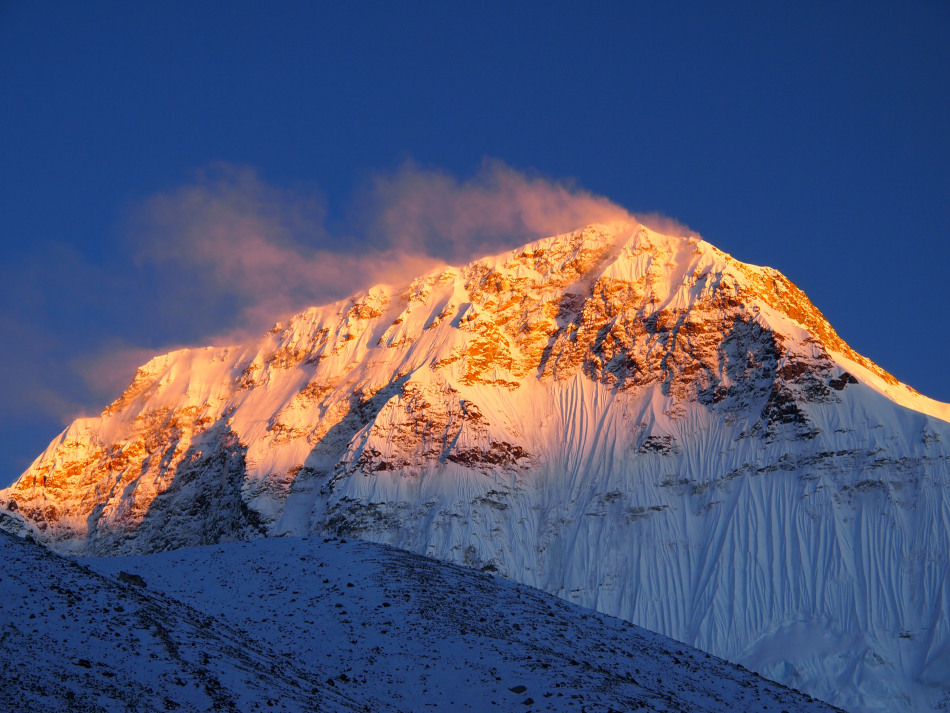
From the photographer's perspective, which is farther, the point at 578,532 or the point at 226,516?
the point at 226,516

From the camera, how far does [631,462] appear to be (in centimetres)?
13900

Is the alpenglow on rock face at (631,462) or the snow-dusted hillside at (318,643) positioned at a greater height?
the alpenglow on rock face at (631,462)

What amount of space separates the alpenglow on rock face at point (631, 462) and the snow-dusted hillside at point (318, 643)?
5693cm

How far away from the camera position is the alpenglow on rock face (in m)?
112

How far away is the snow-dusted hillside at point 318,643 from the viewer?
3356cm

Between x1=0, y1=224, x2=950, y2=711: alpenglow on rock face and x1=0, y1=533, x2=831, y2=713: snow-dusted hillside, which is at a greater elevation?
x1=0, y1=224, x2=950, y2=711: alpenglow on rock face

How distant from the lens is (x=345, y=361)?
187m

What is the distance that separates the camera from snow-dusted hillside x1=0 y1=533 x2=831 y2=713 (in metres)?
33.6

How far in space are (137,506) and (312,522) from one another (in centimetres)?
6144

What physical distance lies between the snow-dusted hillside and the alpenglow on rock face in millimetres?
56933

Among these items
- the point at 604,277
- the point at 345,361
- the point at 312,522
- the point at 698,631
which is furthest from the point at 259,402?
the point at 698,631

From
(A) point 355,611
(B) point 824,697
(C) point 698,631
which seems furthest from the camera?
(C) point 698,631

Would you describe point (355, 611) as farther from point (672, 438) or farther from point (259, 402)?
point (259, 402)

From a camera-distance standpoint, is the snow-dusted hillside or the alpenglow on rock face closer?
the snow-dusted hillside
